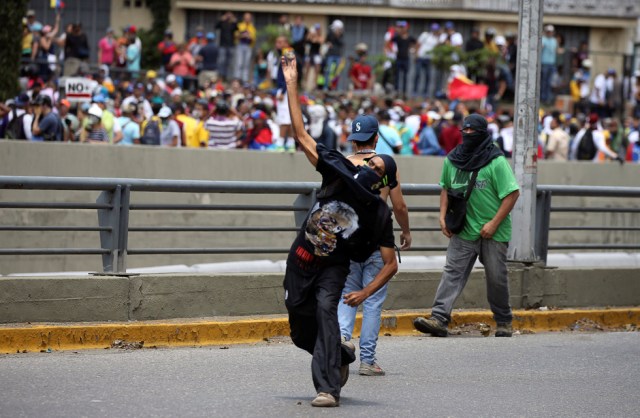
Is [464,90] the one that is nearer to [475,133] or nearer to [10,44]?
[10,44]

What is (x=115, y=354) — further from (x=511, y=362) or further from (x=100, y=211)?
(x=511, y=362)

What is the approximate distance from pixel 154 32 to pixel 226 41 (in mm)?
6749

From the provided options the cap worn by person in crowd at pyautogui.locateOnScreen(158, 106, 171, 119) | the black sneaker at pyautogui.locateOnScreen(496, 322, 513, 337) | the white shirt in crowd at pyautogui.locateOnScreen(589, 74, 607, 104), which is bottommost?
the black sneaker at pyautogui.locateOnScreen(496, 322, 513, 337)

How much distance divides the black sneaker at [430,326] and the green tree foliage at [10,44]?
41.9 feet

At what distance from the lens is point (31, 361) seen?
29.3ft

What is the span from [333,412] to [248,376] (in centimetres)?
129

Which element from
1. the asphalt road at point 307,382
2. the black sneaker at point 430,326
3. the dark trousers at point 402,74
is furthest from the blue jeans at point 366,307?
the dark trousers at point 402,74

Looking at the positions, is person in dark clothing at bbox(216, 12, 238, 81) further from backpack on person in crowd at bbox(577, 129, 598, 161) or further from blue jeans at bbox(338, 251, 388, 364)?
blue jeans at bbox(338, 251, 388, 364)

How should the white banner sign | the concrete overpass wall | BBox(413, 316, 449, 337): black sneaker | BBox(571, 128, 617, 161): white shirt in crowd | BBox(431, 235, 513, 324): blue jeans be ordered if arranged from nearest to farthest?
BBox(431, 235, 513, 324): blue jeans < BBox(413, 316, 449, 337): black sneaker < the concrete overpass wall < the white banner sign < BBox(571, 128, 617, 161): white shirt in crowd


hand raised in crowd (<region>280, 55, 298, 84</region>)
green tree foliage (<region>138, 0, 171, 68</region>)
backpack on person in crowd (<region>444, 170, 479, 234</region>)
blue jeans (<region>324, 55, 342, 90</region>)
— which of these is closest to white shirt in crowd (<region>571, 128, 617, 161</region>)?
blue jeans (<region>324, 55, 342, 90</region>)

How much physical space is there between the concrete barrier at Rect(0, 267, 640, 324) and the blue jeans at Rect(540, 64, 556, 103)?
17.0 m

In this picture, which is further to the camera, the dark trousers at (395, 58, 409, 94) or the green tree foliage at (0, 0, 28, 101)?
the dark trousers at (395, 58, 409, 94)

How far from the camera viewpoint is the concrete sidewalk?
31.2 feet

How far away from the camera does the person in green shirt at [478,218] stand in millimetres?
10383
